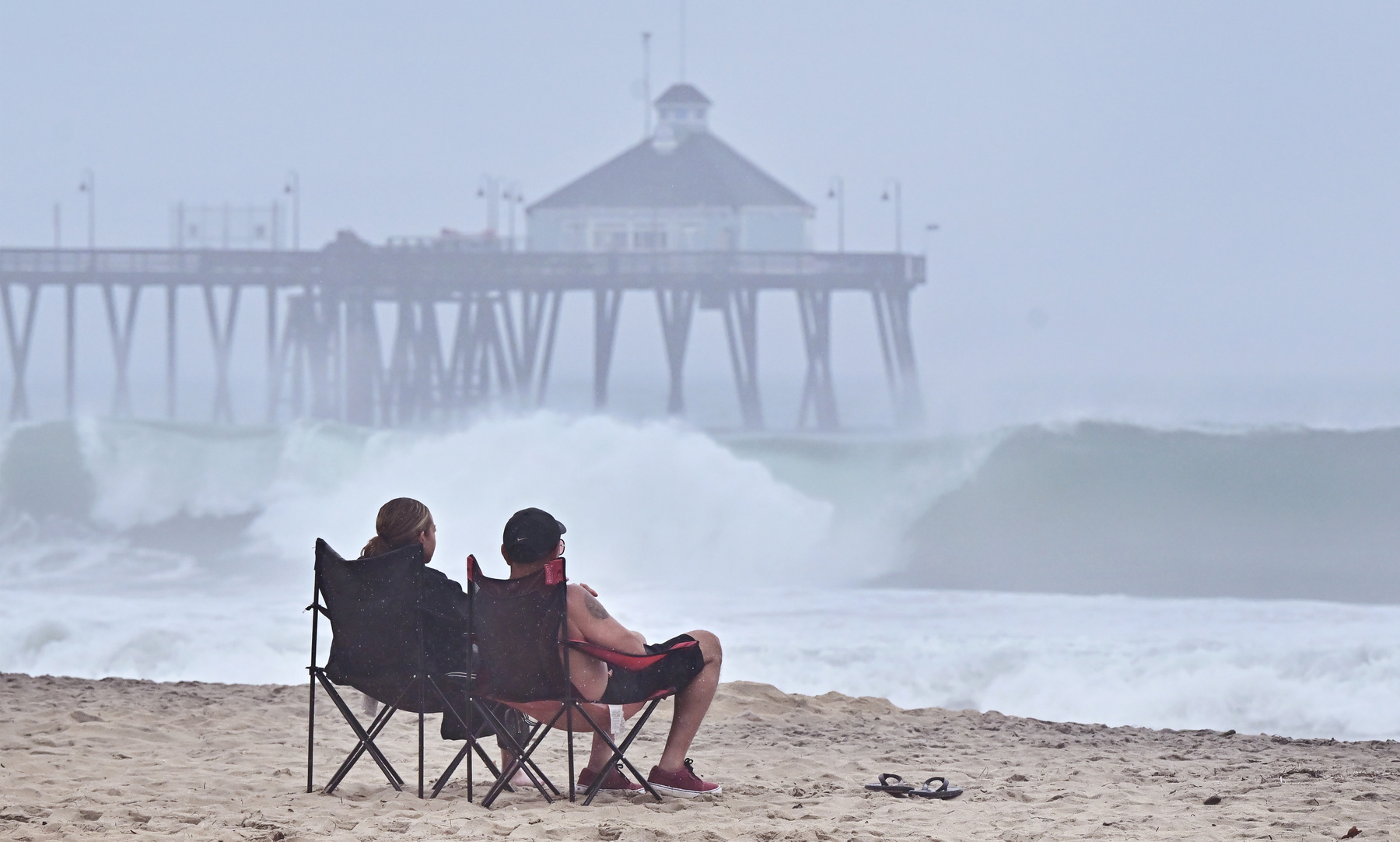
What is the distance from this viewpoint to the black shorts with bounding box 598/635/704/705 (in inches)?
169

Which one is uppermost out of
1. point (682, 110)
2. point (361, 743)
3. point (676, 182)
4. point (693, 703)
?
point (682, 110)

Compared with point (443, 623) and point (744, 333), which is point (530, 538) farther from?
point (744, 333)

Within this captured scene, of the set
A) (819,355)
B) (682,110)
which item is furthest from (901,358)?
(682,110)

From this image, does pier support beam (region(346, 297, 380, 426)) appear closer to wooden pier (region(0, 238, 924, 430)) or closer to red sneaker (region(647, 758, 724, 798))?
wooden pier (region(0, 238, 924, 430))

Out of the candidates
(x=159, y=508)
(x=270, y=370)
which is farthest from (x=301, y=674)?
(x=270, y=370)

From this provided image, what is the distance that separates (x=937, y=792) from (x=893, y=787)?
0.50ft

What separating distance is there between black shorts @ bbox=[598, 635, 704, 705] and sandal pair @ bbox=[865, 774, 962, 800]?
744 mm

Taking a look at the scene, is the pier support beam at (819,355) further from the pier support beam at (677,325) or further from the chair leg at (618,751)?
the chair leg at (618,751)

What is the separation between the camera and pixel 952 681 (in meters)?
8.35

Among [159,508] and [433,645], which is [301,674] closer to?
[433,645]

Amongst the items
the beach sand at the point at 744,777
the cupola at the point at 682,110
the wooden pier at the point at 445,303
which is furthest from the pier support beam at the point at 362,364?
the beach sand at the point at 744,777

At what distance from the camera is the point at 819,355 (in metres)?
32.8

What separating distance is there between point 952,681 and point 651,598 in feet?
18.5

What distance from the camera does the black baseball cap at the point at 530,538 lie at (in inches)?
163
